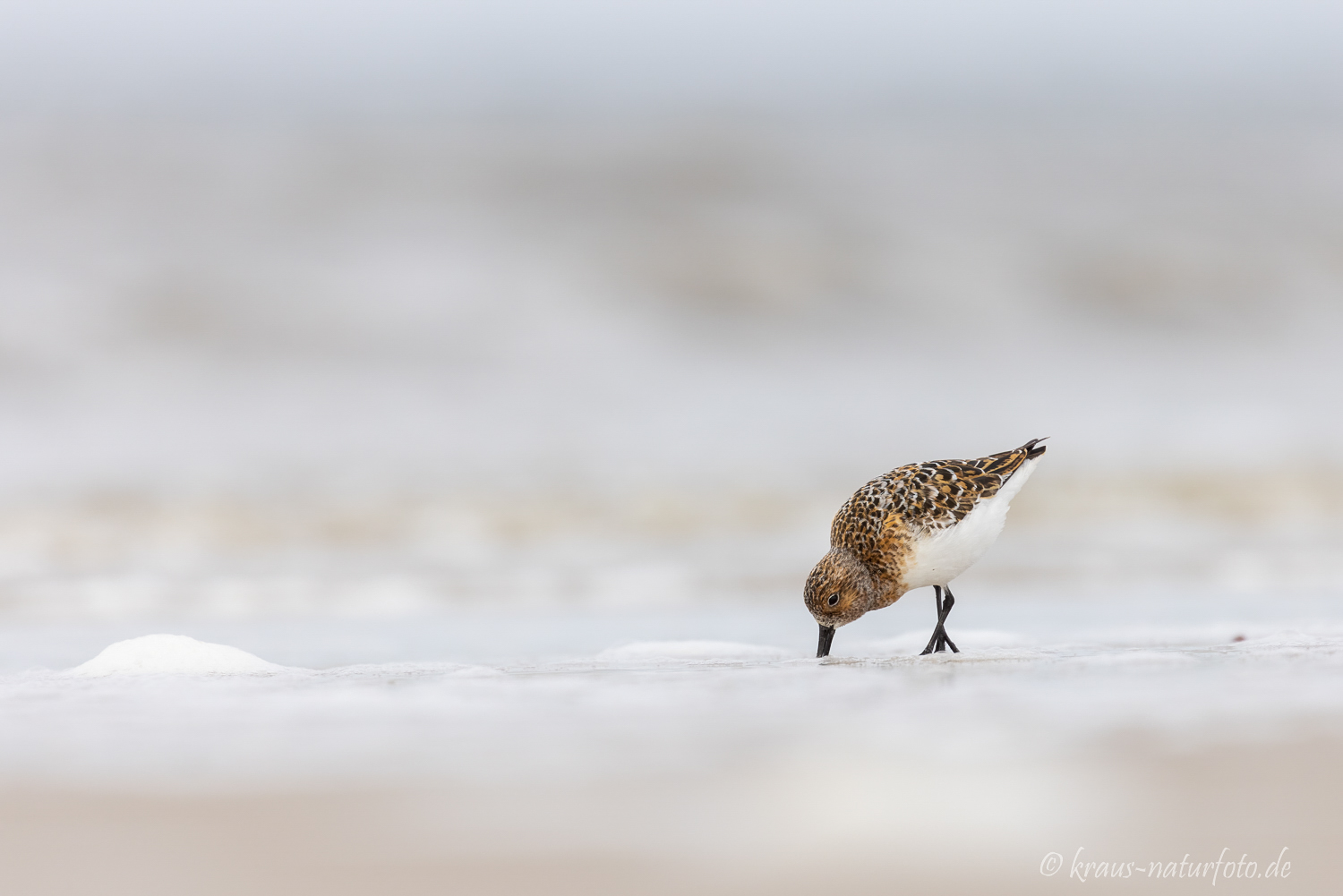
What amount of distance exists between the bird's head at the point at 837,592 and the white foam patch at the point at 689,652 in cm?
22

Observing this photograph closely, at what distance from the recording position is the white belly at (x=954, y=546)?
4.64m

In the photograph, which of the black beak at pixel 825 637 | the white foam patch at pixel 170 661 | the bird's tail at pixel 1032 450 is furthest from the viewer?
the bird's tail at pixel 1032 450

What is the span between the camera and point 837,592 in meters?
4.69

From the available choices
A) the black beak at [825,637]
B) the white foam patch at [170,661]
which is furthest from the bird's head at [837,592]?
the white foam patch at [170,661]

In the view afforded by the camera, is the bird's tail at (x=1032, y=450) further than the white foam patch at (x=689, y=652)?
Yes

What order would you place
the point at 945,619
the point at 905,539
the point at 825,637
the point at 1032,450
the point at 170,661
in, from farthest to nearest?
the point at 1032,450 < the point at 945,619 < the point at 825,637 < the point at 905,539 < the point at 170,661

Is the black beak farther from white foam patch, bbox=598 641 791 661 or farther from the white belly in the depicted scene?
the white belly

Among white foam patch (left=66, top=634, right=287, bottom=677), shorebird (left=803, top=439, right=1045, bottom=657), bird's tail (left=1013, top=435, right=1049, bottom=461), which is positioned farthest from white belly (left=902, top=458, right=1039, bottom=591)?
white foam patch (left=66, top=634, right=287, bottom=677)

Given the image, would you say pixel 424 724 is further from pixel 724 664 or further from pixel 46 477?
pixel 46 477

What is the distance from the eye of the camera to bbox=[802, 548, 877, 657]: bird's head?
4695 mm

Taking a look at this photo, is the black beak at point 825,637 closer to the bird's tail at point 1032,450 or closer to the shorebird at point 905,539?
the shorebird at point 905,539

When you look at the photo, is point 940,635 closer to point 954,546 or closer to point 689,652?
point 954,546

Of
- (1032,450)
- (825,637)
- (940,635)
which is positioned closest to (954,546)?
(940,635)

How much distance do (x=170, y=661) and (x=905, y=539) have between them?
2.62 meters
